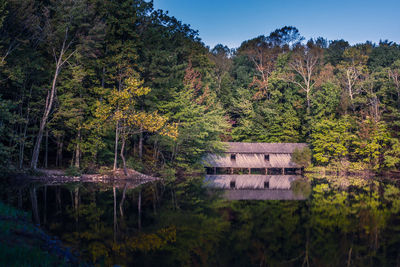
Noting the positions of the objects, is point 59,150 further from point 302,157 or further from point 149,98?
point 302,157

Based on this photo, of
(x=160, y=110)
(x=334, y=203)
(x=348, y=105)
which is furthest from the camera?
(x=348, y=105)

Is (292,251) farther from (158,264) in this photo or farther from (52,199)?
(52,199)

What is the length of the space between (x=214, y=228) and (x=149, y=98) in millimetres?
23883

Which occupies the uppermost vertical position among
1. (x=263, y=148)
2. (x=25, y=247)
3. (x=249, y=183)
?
(x=263, y=148)

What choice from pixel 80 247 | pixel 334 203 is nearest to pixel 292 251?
pixel 80 247

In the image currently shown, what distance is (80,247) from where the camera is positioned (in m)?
9.23

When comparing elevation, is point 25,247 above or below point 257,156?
below

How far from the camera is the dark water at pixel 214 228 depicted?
912 centimetres

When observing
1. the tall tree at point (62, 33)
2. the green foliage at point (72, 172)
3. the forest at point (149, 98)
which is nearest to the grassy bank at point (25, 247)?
the forest at point (149, 98)

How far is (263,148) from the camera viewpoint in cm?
4675

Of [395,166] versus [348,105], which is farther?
[348,105]

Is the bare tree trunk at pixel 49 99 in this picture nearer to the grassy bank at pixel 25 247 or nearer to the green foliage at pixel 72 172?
the green foliage at pixel 72 172

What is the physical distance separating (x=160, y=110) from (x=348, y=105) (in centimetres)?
2559

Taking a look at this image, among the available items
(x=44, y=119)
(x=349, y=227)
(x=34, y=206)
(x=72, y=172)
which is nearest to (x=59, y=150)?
(x=72, y=172)
